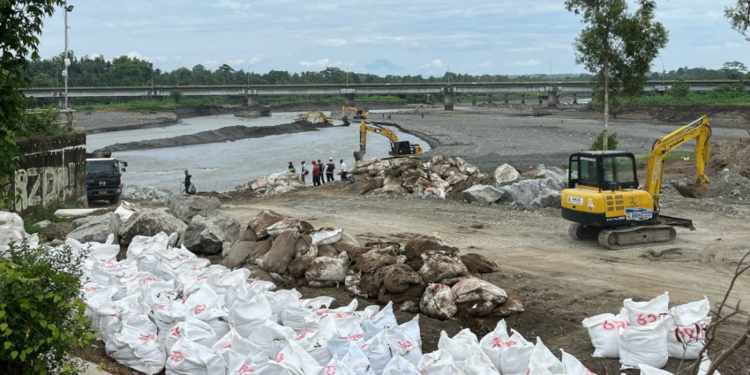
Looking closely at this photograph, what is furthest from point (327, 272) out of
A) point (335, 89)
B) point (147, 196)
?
point (335, 89)

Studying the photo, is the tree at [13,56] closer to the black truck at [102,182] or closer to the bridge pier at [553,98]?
the black truck at [102,182]

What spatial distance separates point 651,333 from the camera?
28.6 feet

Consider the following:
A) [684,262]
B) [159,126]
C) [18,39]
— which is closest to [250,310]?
[18,39]

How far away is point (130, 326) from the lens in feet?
31.1

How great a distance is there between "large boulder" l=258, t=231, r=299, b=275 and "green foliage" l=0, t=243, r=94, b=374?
7.20 metres

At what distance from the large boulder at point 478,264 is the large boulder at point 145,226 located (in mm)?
5936

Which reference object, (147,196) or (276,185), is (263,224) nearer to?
(147,196)

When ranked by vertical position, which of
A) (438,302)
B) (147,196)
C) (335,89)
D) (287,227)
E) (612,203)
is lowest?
(147,196)

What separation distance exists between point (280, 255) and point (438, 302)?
362 centimetres

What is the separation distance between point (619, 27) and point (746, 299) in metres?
18.2

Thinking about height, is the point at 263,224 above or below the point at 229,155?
above

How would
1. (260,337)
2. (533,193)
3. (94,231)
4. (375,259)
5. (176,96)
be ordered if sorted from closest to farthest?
1. (260,337)
2. (375,259)
3. (94,231)
4. (533,193)
5. (176,96)

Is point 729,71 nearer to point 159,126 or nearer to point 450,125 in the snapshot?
point 450,125

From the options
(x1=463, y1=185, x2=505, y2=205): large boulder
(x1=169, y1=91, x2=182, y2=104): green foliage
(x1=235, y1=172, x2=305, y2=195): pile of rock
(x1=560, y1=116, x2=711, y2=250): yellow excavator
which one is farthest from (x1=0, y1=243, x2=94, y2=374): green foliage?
(x1=169, y1=91, x2=182, y2=104): green foliage
